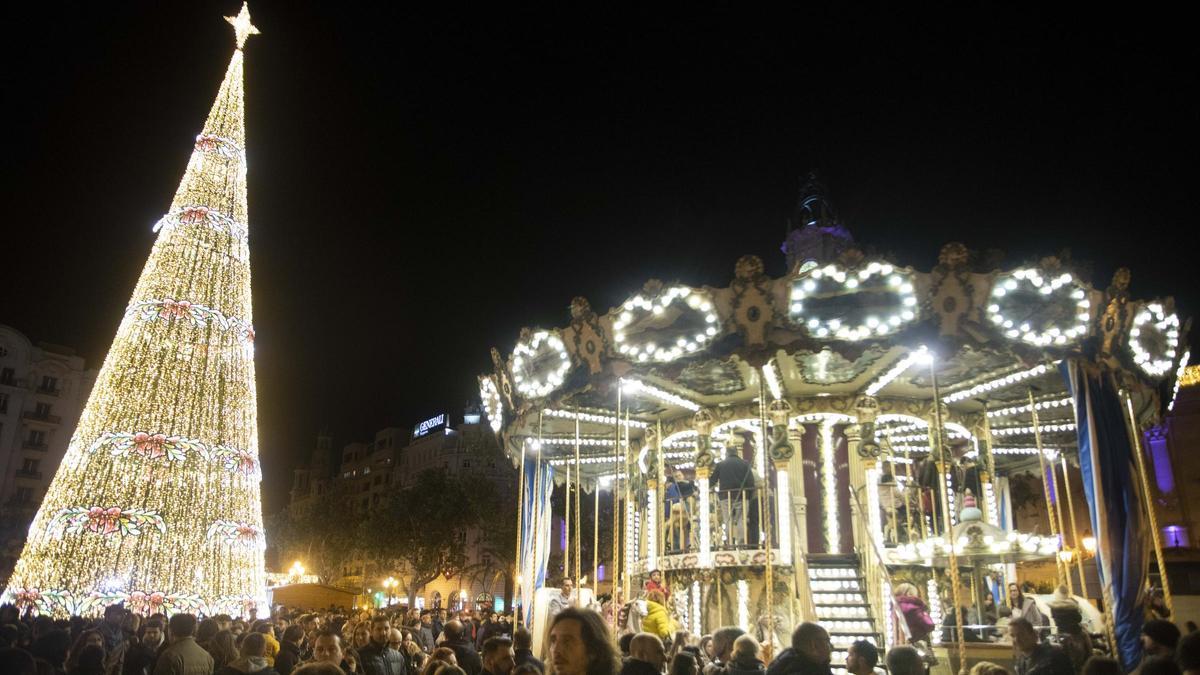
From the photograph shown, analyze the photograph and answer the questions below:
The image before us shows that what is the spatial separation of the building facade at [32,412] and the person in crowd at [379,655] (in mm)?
52470

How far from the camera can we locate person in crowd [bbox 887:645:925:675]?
15.1 feet

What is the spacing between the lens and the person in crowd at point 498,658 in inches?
213

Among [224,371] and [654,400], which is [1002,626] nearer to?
[654,400]

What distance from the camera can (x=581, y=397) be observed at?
13.8 m

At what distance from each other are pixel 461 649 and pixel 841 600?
7419 mm

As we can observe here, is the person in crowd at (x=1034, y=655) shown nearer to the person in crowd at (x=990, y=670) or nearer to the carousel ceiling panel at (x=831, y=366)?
the person in crowd at (x=990, y=670)

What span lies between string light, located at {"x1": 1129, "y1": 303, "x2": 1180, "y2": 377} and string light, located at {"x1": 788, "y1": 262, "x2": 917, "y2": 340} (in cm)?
313

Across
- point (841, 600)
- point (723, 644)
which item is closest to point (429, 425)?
point (841, 600)

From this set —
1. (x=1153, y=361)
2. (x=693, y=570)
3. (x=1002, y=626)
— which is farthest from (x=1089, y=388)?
(x=693, y=570)

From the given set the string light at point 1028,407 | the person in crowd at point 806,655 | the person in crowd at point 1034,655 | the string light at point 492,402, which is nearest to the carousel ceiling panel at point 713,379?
the string light at point 492,402

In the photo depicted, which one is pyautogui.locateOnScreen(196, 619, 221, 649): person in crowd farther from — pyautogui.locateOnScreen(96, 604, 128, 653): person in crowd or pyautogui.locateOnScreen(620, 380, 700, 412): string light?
pyautogui.locateOnScreen(620, 380, 700, 412): string light

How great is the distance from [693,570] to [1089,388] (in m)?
6.70

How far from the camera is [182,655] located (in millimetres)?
6336

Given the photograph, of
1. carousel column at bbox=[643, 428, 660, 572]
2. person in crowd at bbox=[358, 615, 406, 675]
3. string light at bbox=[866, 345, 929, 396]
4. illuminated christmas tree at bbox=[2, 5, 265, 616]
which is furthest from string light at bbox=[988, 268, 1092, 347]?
illuminated christmas tree at bbox=[2, 5, 265, 616]
